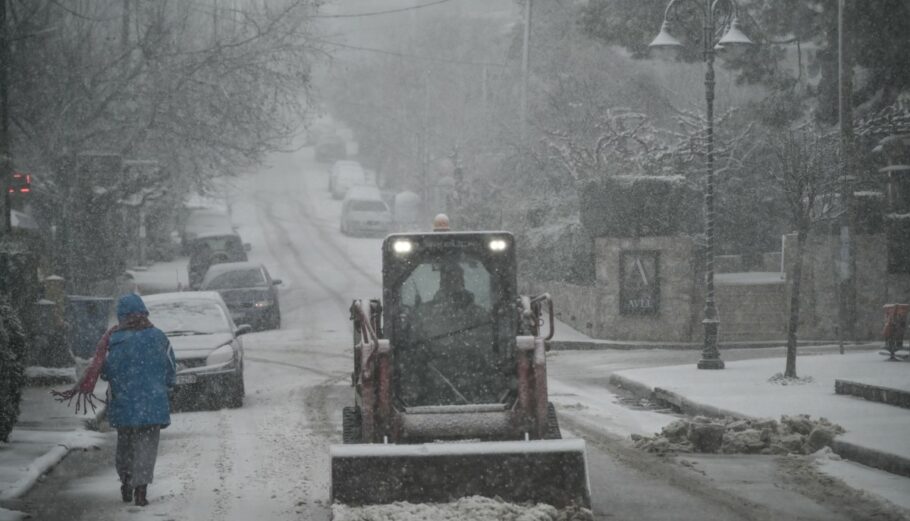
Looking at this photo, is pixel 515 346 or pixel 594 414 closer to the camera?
pixel 515 346

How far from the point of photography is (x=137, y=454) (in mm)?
10430

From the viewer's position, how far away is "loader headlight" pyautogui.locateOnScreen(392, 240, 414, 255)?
34.0ft

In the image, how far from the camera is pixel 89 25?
34531mm

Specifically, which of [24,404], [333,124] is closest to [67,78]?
[24,404]

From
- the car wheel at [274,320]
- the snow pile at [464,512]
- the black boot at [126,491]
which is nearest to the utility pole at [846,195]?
the car wheel at [274,320]

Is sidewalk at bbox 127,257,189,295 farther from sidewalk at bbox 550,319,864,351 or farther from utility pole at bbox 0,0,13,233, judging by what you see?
sidewalk at bbox 550,319,864,351

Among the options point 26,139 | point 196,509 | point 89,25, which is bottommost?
point 196,509

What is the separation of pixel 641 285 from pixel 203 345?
1277 centimetres

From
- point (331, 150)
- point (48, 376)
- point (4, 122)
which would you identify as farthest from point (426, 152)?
point (48, 376)

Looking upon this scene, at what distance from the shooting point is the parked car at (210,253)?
40.4 metres

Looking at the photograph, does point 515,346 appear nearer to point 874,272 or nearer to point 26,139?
point 874,272

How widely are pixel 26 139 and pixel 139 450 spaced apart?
2696 cm

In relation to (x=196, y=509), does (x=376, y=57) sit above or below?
above

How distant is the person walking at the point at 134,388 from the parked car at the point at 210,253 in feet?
95.2
